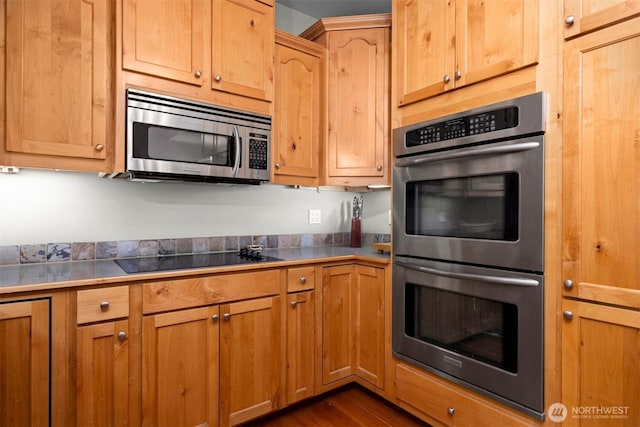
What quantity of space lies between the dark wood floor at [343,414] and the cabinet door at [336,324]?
0.15m

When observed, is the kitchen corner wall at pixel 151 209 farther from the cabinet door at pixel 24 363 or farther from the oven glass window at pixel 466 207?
the oven glass window at pixel 466 207

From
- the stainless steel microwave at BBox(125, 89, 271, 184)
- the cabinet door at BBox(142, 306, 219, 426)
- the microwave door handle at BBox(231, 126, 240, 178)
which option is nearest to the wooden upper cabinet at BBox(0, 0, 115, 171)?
the stainless steel microwave at BBox(125, 89, 271, 184)

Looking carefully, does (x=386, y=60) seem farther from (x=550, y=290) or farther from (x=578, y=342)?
(x=578, y=342)

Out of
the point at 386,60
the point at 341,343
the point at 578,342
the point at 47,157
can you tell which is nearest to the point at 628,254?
the point at 578,342

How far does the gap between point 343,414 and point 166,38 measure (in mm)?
2294

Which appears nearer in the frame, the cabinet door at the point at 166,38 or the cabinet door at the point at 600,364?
the cabinet door at the point at 600,364

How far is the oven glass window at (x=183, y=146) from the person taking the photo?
5.54 feet

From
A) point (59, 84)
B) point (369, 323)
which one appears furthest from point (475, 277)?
point (59, 84)

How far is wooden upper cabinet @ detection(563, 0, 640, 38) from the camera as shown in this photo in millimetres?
1188

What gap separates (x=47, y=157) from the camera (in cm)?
152

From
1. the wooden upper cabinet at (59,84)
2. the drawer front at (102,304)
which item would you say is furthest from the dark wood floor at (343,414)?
the wooden upper cabinet at (59,84)

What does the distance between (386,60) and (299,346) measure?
1.90 meters

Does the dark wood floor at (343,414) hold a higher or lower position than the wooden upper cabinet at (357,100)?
lower

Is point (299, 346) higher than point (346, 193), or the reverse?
point (346, 193)
